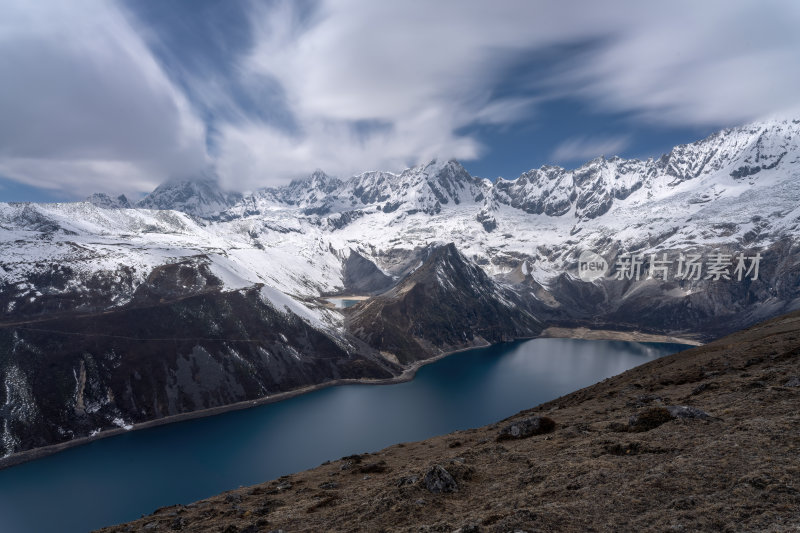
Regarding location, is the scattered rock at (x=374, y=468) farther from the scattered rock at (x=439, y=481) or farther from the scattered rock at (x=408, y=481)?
the scattered rock at (x=439, y=481)

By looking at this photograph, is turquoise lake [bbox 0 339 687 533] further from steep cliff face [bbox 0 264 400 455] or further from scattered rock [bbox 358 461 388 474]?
scattered rock [bbox 358 461 388 474]

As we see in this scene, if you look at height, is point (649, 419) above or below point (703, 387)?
above

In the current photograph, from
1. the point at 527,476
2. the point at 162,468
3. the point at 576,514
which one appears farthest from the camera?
the point at 162,468

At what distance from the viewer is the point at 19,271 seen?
172625 mm

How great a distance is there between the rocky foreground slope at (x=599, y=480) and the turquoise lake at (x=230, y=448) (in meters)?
61.2

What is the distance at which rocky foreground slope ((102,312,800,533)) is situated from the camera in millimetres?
17594

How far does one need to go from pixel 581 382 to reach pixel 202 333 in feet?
522

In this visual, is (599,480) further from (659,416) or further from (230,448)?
(230,448)

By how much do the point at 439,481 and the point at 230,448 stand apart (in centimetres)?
10551

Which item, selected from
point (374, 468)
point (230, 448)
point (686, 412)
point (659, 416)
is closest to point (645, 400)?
point (686, 412)

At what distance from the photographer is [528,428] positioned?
38.7m

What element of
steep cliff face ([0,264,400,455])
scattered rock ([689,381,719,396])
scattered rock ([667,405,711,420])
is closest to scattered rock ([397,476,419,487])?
scattered rock ([667,405,711,420])

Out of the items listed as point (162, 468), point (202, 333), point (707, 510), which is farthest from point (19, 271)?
point (707, 510)

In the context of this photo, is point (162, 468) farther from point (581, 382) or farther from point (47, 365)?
point (581, 382)
